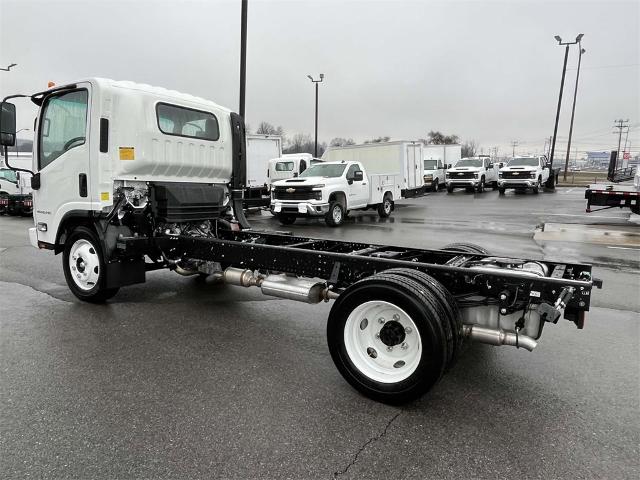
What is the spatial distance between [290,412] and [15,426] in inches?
70.7

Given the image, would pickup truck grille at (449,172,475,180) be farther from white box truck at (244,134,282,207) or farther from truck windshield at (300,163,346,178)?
truck windshield at (300,163,346,178)

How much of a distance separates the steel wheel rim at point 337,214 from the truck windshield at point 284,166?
674 centimetres

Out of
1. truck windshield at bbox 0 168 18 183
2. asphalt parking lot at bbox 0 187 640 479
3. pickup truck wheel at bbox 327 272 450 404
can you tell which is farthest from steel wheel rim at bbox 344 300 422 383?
truck windshield at bbox 0 168 18 183

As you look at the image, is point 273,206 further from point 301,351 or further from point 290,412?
point 290,412

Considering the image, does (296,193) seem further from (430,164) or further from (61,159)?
(430,164)

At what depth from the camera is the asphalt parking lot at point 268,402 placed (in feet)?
9.05

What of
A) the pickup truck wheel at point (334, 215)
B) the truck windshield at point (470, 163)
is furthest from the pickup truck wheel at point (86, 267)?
the truck windshield at point (470, 163)

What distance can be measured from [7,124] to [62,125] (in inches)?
23.2

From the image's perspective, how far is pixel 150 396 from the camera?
3.53m

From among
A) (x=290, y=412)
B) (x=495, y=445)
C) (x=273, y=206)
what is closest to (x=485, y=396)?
(x=495, y=445)

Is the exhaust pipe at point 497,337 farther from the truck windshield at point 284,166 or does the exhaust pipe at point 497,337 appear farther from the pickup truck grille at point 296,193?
the truck windshield at point 284,166

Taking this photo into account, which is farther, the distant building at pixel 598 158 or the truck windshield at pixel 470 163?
the distant building at pixel 598 158

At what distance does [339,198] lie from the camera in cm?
1568

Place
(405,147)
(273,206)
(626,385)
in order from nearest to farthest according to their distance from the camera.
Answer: (626,385), (273,206), (405,147)
